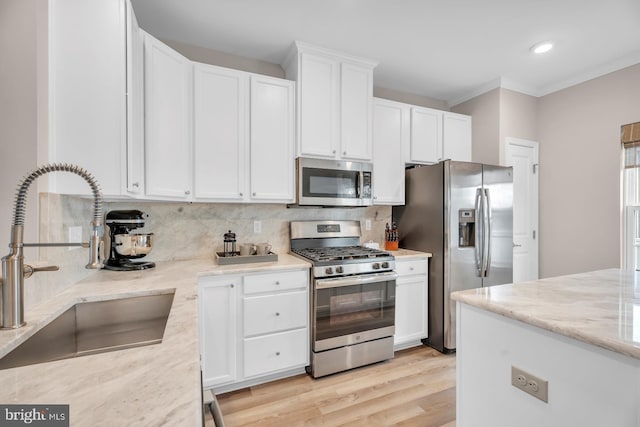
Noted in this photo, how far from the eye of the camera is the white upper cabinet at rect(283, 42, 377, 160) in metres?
2.57

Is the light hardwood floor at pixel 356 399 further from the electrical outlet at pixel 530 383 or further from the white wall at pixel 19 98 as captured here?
the white wall at pixel 19 98

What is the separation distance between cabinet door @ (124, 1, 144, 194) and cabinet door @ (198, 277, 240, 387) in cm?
77

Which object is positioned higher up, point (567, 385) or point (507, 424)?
point (567, 385)

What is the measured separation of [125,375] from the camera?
27.5 inches

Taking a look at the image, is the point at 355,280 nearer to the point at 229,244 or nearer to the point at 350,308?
the point at 350,308

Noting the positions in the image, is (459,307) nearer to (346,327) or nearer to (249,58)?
(346,327)

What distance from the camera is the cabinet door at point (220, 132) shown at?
228cm

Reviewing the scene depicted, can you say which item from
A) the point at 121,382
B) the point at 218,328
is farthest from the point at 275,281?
the point at 121,382

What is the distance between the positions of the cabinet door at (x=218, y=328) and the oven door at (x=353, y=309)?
0.61 metres

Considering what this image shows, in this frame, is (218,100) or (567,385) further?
(218,100)

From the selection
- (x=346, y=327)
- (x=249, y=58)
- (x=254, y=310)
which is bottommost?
(x=346, y=327)

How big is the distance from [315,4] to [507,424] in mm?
2568

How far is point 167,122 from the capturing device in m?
2.06

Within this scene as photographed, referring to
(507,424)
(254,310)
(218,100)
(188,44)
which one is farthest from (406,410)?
(188,44)
